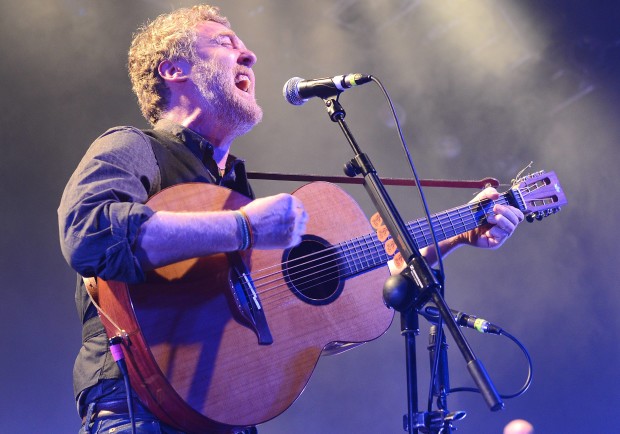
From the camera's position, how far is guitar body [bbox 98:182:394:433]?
187 centimetres

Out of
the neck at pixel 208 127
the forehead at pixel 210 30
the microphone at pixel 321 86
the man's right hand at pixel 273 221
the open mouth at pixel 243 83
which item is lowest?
the man's right hand at pixel 273 221

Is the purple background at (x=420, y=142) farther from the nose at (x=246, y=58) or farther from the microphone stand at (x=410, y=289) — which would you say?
the microphone stand at (x=410, y=289)

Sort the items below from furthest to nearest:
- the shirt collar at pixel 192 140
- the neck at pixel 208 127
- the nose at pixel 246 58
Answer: the nose at pixel 246 58 < the neck at pixel 208 127 < the shirt collar at pixel 192 140

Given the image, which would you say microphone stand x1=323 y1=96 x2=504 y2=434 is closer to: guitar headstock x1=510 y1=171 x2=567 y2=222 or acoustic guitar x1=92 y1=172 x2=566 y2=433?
acoustic guitar x1=92 y1=172 x2=566 y2=433

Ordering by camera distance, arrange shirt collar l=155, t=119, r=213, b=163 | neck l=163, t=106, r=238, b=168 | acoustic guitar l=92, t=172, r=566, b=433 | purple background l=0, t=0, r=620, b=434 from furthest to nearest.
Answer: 1. purple background l=0, t=0, r=620, b=434
2. neck l=163, t=106, r=238, b=168
3. shirt collar l=155, t=119, r=213, b=163
4. acoustic guitar l=92, t=172, r=566, b=433

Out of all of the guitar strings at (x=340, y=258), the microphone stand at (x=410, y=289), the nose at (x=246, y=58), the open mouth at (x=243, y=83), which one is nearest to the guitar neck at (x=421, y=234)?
the guitar strings at (x=340, y=258)

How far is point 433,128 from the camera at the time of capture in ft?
19.2

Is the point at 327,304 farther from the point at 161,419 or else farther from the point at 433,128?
the point at 433,128

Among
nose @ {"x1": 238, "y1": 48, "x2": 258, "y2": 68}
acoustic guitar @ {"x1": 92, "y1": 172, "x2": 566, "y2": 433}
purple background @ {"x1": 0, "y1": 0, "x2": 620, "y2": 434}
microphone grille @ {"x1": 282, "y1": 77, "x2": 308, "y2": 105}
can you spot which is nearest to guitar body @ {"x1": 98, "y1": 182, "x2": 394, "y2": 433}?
acoustic guitar @ {"x1": 92, "y1": 172, "x2": 566, "y2": 433}

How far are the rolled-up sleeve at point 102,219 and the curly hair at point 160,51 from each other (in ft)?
3.21

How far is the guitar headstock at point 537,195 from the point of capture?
3.06 meters

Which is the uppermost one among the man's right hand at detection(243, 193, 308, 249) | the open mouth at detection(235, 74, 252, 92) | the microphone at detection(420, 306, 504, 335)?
the open mouth at detection(235, 74, 252, 92)

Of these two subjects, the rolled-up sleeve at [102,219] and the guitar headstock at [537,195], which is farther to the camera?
the guitar headstock at [537,195]

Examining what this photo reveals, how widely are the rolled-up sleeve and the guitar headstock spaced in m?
1.96
